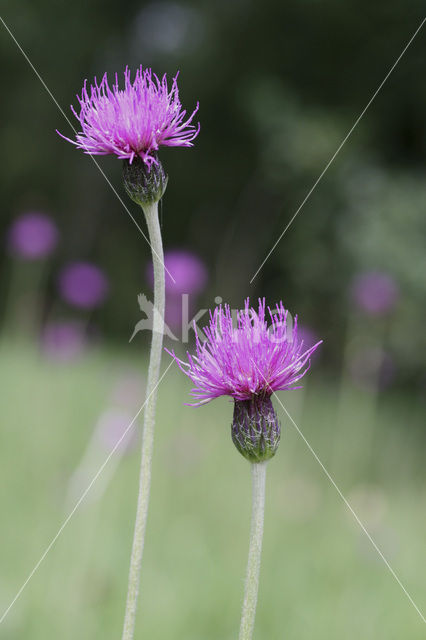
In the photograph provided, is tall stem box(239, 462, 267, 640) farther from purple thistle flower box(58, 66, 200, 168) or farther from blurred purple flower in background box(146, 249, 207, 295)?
blurred purple flower in background box(146, 249, 207, 295)

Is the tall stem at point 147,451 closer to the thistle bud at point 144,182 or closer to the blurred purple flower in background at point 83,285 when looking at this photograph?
the thistle bud at point 144,182

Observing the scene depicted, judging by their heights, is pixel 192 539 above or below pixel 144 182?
below

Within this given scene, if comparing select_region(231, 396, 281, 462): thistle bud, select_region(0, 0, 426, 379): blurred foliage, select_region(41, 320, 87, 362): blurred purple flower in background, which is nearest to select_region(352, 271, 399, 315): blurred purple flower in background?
select_region(0, 0, 426, 379): blurred foliage

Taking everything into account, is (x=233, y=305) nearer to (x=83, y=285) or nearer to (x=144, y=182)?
(x=83, y=285)

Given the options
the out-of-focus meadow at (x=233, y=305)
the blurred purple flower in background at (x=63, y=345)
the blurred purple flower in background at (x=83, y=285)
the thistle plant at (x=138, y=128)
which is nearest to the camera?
the thistle plant at (x=138, y=128)

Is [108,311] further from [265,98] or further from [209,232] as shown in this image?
[265,98]

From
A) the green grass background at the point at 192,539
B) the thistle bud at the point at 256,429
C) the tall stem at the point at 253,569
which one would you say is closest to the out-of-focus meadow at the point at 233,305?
the green grass background at the point at 192,539

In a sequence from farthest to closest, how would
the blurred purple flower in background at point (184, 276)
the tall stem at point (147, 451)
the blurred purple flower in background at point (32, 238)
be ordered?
the blurred purple flower in background at point (32, 238), the blurred purple flower in background at point (184, 276), the tall stem at point (147, 451)

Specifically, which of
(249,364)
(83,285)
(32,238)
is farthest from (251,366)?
(83,285)
